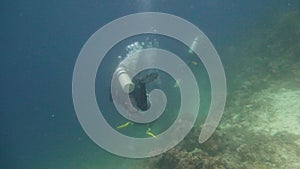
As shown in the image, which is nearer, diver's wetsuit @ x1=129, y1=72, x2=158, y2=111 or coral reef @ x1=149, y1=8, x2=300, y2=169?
diver's wetsuit @ x1=129, y1=72, x2=158, y2=111

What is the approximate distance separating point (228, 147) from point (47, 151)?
36.4 ft

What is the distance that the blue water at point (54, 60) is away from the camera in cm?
1488

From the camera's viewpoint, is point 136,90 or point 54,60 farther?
point 54,60

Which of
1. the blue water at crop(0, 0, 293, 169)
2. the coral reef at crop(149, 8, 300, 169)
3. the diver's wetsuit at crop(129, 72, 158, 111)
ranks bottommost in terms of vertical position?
the blue water at crop(0, 0, 293, 169)

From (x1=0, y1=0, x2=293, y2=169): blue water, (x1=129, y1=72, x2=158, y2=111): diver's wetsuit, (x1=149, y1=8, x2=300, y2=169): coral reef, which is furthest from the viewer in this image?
(x1=0, y1=0, x2=293, y2=169): blue water

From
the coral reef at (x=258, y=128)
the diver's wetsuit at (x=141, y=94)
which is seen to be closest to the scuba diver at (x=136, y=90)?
the diver's wetsuit at (x=141, y=94)

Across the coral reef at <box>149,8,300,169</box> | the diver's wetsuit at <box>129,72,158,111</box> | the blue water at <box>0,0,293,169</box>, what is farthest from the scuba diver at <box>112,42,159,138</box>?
the blue water at <box>0,0,293,169</box>

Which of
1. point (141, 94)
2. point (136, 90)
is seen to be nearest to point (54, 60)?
point (136, 90)

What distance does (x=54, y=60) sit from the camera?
40.8m

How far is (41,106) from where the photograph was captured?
25.5m

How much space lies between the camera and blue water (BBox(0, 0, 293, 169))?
14876mm

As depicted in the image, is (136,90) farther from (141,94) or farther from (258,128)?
(258,128)

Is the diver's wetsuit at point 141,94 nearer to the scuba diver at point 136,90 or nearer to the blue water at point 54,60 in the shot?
the scuba diver at point 136,90

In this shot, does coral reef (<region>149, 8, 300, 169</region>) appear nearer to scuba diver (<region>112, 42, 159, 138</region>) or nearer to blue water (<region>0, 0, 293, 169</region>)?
scuba diver (<region>112, 42, 159, 138</region>)
